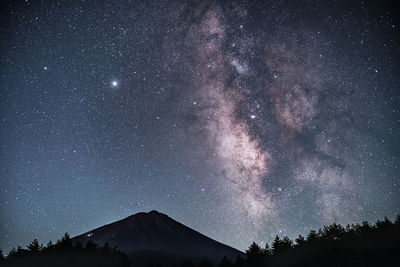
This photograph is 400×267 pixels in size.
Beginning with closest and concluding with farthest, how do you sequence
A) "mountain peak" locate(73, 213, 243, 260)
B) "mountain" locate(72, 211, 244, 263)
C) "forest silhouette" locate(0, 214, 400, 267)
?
"forest silhouette" locate(0, 214, 400, 267), "mountain" locate(72, 211, 244, 263), "mountain peak" locate(73, 213, 243, 260)

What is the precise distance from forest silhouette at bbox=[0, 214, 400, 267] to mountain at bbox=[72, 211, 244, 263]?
5792 cm

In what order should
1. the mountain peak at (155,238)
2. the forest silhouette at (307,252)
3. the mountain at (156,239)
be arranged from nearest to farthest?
1. the forest silhouette at (307,252)
2. the mountain at (156,239)
3. the mountain peak at (155,238)

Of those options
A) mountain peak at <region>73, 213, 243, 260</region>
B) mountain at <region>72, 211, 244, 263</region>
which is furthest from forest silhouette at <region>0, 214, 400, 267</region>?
mountain peak at <region>73, 213, 243, 260</region>

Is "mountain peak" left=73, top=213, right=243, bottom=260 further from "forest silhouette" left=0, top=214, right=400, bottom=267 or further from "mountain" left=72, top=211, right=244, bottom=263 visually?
"forest silhouette" left=0, top=214, right=400, bottom=267

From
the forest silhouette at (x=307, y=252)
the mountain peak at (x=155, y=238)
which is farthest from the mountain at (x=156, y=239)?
the forest silhouette at (x=307, y=252)

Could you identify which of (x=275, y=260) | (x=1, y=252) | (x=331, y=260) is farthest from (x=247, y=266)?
(x=1, y=252)

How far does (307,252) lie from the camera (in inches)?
1827

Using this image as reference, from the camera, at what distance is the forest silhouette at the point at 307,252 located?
41438 millimetres

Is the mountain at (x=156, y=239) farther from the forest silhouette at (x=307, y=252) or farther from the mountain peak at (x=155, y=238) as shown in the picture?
the forest silhouette at (x=307, y=252)

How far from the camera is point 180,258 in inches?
4555

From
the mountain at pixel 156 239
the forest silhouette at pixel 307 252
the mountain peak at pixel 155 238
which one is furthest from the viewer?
the mountain peak at pixel 155 238

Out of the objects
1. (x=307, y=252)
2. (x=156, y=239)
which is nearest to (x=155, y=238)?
(x=156, y=239)

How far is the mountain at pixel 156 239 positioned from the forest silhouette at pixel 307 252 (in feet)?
190

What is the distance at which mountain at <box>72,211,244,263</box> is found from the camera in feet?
390
